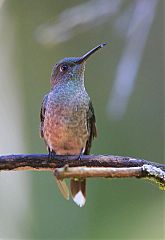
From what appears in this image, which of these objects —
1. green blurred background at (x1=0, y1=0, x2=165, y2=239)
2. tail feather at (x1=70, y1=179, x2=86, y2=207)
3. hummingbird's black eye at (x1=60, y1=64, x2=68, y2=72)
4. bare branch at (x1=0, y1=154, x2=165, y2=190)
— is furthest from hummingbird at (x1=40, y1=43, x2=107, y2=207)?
bare branch at (x1=0, y1=154, x2=165, y2=190)

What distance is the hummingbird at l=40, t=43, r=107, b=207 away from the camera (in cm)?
330

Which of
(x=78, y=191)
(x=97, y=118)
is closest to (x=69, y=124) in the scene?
(x=78, y=191)

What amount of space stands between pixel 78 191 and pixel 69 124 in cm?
48

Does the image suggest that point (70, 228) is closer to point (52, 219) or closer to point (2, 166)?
point (52, 219)

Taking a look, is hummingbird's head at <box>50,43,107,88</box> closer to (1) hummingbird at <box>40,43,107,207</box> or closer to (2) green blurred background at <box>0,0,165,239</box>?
(1) hummingbird at <box>40,43,107,207</box>

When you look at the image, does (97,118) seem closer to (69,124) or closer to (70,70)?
(70,70)

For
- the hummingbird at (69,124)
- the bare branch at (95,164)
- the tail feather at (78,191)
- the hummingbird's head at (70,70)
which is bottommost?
the tail feather at (78,191)

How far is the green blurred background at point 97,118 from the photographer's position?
3643 millimetres

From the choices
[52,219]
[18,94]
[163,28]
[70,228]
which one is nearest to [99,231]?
[70,228]

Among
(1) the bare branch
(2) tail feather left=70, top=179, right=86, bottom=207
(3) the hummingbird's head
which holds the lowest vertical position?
(2) tail feather left=70, top=179, right=86, bottom=207

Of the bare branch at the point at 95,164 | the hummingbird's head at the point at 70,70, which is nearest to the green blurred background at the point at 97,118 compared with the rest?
the hummingbird's head at the point at 70,70

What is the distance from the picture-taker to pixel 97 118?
4027mm

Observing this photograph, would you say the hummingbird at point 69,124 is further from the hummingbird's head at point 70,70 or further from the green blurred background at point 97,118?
the green blurred background at point 97,118

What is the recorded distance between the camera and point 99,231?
3.45m
